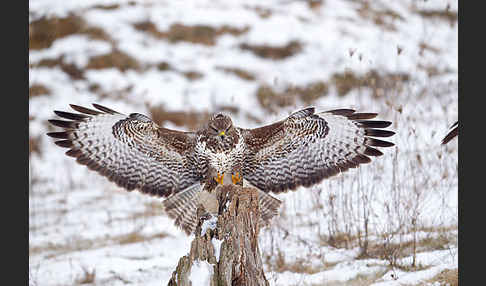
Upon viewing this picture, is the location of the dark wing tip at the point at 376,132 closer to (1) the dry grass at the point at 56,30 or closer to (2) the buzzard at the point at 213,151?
(2) the buzzard at the point at 213,151

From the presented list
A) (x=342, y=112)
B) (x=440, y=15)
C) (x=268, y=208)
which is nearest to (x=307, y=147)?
(x=342, y=112)

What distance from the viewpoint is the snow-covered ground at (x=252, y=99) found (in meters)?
5.83

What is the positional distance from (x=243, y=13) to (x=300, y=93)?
4.19 m

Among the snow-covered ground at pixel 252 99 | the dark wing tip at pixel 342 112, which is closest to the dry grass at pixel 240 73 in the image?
the snow-covered ground at pixel 252 99

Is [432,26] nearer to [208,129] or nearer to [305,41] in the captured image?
[305,41]

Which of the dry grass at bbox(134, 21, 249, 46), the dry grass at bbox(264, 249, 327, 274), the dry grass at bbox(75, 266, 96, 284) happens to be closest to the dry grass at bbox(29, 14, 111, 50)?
the dry grass at bbox(134, 21, 249, 46)

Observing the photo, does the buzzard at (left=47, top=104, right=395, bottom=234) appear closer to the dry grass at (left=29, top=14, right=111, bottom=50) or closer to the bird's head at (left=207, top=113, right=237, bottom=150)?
the bird's head at (left=207, top=113, right=237, bottom=150)

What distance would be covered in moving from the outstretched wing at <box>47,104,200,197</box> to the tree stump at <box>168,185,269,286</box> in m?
1.44

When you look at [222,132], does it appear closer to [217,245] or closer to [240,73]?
[217,245]

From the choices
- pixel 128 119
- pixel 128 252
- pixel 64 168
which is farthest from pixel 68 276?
pixel 64 168

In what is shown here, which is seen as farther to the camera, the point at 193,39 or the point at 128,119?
the point at 193,39

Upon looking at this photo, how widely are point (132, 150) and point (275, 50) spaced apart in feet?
33.2

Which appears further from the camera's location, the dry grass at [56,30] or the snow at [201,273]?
the dry grass at [56,30]

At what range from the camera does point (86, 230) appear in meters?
7.56
